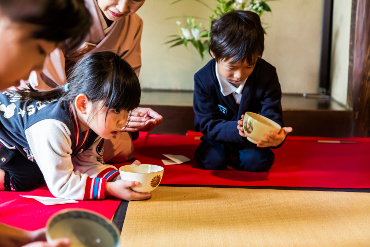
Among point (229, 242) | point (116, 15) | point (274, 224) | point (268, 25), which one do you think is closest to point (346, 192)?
point (274, 224)

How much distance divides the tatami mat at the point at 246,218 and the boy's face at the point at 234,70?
413 millimetres

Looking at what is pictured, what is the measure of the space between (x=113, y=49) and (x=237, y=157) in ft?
2.21

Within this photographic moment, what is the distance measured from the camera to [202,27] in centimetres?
280

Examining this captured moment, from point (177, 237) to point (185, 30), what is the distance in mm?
1819

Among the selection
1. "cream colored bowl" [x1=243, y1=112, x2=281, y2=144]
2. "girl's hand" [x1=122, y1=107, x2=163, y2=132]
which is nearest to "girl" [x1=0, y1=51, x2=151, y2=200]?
"girl's hand" [x1=122, y1=107, x2=163, y2=132]

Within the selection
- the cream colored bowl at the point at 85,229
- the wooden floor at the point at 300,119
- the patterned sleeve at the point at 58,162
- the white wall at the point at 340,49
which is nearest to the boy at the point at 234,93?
the patterned sleeve at the point at 58,162

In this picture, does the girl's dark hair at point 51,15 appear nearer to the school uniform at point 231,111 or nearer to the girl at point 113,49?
the girl at point 113,49

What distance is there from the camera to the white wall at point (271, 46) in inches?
111

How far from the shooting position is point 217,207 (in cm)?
118

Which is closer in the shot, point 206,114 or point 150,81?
point 206,114

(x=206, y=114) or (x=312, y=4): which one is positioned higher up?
(x=312, y=4)

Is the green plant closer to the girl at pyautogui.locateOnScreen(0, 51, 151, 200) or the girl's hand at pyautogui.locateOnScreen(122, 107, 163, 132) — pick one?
the girl's hand at pyautogui.locateOnScreen(122, 107, 163, 132)

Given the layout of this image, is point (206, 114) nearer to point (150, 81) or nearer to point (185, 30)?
point (185, 30)

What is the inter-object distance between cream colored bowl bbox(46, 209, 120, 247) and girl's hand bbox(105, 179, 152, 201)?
601 mm
